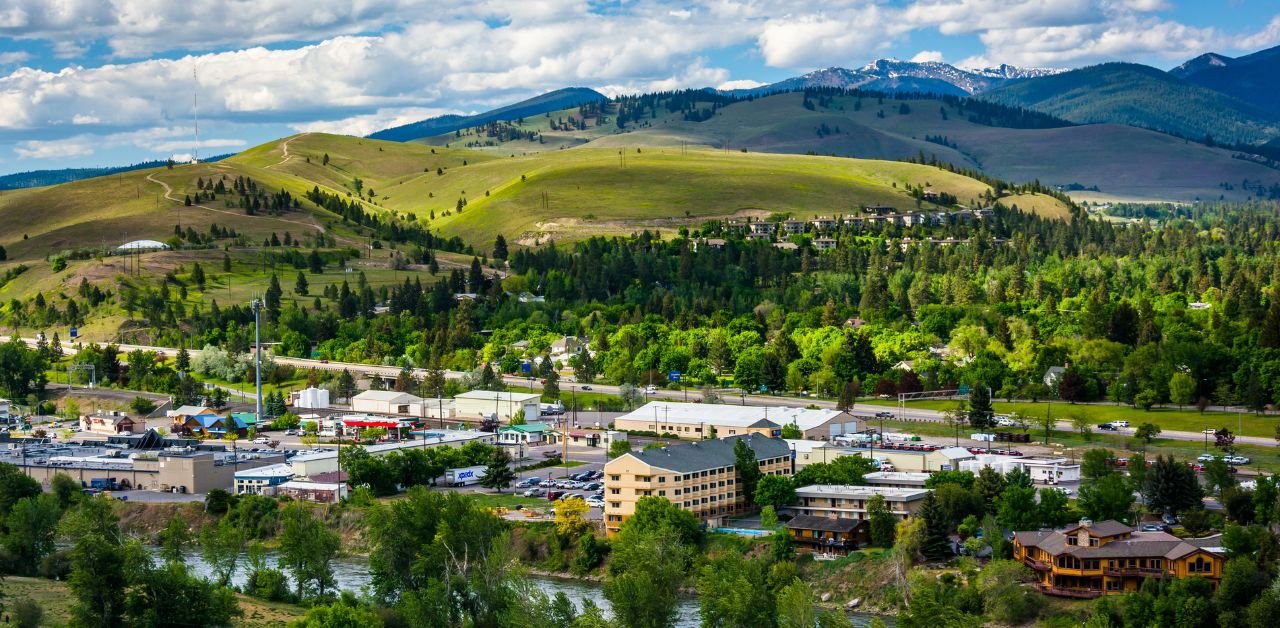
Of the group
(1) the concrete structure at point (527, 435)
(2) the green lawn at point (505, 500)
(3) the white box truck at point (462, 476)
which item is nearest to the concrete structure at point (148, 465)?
(3) the white box truck at point (462, 476)

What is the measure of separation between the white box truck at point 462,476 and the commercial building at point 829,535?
655 inches

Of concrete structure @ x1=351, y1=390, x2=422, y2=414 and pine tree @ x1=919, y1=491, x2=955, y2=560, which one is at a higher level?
pine tree @ x1=919, y1=491, x2=955, y2=560

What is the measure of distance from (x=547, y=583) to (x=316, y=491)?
48.0 feet

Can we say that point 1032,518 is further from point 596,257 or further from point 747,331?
point 596,257

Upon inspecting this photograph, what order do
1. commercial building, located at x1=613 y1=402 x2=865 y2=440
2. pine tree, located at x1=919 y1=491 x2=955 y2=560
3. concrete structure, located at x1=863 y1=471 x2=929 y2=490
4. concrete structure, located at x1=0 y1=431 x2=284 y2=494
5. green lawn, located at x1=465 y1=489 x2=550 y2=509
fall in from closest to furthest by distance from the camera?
pine tree, located at x1=919 y1=491 x2=955 y2=560, concrete structure, located at x1=863 y1=471 x2=929 y2=490, green lawn, located at x1=465 y1=489 x2=550 y2=509, concrete structure, located at x1=0 y1=431 x2=284 y2=494, commercial building, located at x1=613 y1=402 x2=865 y2=440

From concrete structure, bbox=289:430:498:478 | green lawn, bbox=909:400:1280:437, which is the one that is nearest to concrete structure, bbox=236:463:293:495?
concrete structure, bbox=289:430:498:478

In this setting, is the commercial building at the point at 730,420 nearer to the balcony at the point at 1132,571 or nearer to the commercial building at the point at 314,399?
the commercial building at the point at 314,399

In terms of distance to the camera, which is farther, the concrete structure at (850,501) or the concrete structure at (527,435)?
the concrete structure at (527,435)

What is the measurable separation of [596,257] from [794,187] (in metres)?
51.4

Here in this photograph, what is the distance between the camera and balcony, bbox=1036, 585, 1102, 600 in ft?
144

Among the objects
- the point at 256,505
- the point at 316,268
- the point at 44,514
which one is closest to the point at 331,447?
the point at 256,505

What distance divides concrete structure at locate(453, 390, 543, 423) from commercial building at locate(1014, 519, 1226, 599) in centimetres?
3987

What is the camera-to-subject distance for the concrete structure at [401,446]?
6556 centimetres

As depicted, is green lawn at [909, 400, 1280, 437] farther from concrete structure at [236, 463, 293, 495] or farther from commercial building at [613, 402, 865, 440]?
concrete structure at [236, 463, 293, 495]
